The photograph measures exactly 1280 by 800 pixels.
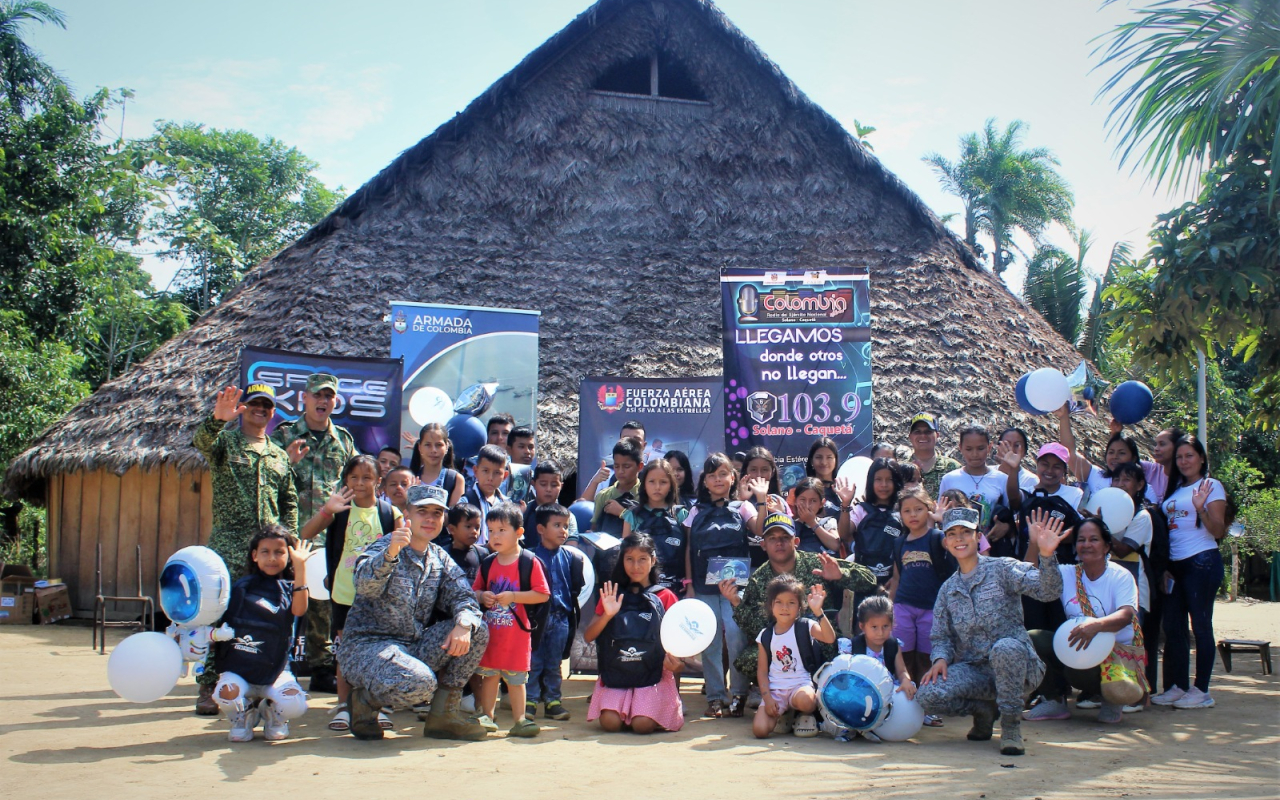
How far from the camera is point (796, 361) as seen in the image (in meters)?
7.40

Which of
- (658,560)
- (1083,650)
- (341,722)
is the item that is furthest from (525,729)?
(1083,650)

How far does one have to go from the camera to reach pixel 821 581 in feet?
17.6

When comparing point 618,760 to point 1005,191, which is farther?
point 1005,191

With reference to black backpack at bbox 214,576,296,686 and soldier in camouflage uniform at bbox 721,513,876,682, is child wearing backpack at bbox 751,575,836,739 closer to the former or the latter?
soldier in camouflage uniform at bbox 721,513,876,682

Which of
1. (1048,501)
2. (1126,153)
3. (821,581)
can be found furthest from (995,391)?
(821,581)

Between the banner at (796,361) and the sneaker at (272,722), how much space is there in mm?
3720

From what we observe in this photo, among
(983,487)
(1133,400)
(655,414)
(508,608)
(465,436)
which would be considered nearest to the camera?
(508,608)

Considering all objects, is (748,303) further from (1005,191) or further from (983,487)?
(1005,191)

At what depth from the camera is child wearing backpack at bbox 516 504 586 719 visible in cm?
539

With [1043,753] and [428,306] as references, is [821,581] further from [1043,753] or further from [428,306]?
[428,306]

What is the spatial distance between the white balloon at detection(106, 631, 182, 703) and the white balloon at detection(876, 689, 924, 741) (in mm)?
3271

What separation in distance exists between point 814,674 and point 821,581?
1.88ft

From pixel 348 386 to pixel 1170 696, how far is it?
17.9ft

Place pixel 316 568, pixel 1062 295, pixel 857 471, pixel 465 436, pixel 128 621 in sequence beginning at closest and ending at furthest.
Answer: pixel 316 568
pixel 857 471
pixel 465 436
pixel 128 621
pixel 1062 295
